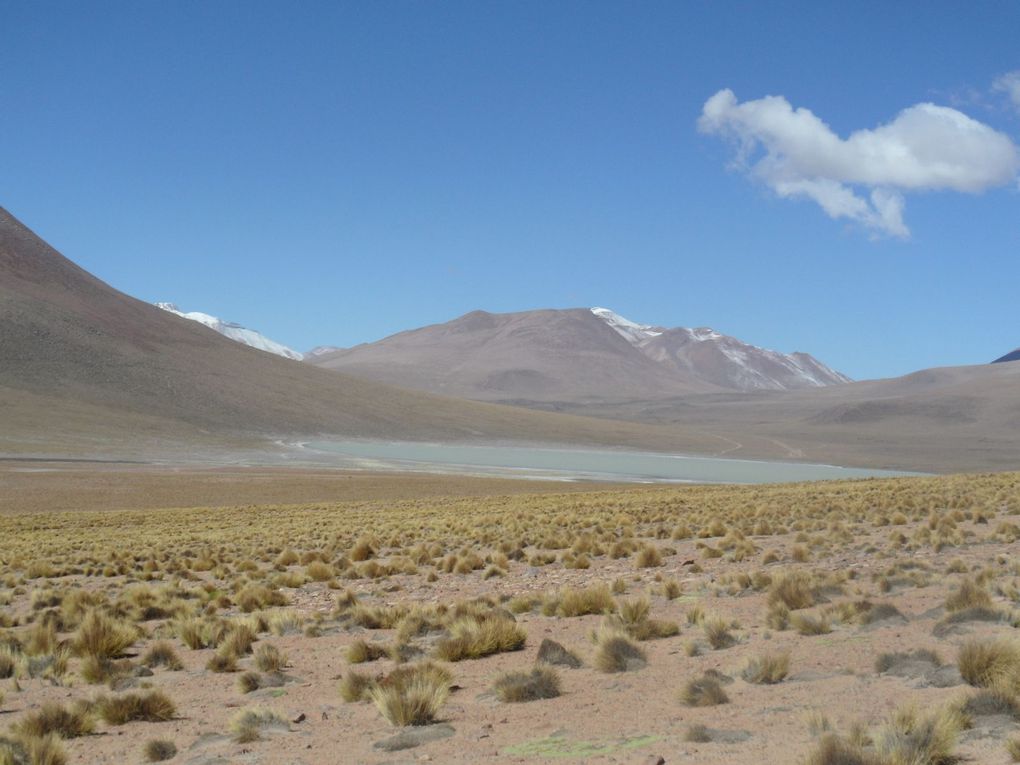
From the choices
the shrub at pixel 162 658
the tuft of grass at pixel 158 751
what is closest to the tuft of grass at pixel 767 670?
the tuft of grass at pixel 158 751

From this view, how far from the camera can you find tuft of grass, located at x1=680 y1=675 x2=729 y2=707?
23.0 ft

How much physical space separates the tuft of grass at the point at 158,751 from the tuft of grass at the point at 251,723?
45cm

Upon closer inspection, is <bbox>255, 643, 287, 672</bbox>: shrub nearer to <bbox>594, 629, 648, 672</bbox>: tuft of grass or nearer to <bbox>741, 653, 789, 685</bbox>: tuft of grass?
<bbox>594, 629, 648, 672</bbox>: tuft of grass

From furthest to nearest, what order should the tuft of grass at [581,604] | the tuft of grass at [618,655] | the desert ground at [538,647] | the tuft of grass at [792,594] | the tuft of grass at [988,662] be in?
1. the tuft of grass at [581,604]
2. the tuft of grass at [792,594]
3. the tuft of grass at [618,655]
4. the tuft of grass at [988,662]
5. the desert ground at [538,647]

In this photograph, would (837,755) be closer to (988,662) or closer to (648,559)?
(988,662)

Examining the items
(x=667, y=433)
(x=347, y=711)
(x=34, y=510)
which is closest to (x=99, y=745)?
(x=347, y=711)

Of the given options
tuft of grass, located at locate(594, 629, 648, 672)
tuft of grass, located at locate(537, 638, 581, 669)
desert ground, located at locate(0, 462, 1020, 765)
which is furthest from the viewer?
tuft of grass, located at locate(537, 638, 581, 669)

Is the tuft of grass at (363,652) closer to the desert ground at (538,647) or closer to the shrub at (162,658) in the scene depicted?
the desert ground at (538,647)

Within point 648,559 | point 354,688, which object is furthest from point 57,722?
point 648,559

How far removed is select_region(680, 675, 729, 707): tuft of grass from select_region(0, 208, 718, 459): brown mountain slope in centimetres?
7679

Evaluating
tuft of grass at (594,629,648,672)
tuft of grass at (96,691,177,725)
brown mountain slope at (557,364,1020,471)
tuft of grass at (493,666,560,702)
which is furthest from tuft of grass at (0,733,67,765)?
brown mountain slope at (557,364,1020,471)

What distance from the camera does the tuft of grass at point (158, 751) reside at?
6754mm

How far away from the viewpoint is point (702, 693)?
7.12 metres

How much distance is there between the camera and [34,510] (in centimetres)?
3981
